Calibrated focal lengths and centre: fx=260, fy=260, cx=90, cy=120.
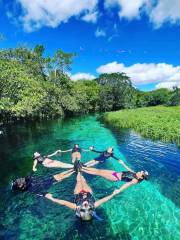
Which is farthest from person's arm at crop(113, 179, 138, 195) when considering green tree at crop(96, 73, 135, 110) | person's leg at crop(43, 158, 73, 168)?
green tree at crop(96, 73, 135, 110)

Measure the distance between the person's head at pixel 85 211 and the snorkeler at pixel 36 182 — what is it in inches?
168

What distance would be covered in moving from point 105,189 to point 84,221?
391cm

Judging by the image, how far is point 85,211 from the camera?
36.9 feet

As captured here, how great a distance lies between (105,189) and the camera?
50.0 ft

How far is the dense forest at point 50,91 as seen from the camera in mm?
34500

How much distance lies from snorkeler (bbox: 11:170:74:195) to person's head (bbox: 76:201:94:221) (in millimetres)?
4261

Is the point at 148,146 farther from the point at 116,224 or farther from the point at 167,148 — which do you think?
the point at 116,224

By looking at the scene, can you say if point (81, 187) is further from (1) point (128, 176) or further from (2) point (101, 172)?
(2) point (101, 172)

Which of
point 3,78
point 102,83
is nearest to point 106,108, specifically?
point 102,83

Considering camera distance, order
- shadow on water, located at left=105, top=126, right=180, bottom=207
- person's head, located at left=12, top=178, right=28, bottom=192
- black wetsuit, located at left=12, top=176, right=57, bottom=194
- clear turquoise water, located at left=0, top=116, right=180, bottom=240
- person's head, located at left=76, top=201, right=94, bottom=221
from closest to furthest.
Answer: clear turquoise water, located at left=0, top=116, right=180, bottom=240 < person's head, located at left=76, top=201, right=94, bottom=221 < person's head, located at left=12, top=178, right=28, bottom=192 < black wetsuit, located at left=12, top=176, right=57, bottom=194 < shadow on water, located at left=105, top=126, right=180, bottom=207

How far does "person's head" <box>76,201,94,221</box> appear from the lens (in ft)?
36.9

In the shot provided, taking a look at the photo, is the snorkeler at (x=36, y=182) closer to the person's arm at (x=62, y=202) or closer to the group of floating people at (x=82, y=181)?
the group of floating people at (x=82, y=181)

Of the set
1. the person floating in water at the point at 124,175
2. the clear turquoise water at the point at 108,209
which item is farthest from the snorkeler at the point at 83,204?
the person floating in water at the point at 124,175

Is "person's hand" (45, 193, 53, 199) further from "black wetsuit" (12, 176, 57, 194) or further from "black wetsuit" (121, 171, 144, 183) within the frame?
"black wetsuit" (121, 171, 144, 183)
